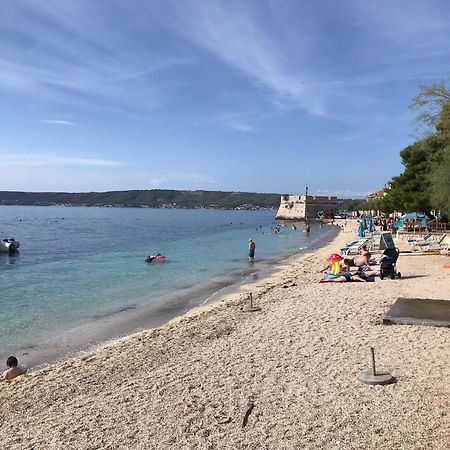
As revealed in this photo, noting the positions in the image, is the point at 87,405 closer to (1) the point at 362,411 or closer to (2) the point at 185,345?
(2) the point at 185,345

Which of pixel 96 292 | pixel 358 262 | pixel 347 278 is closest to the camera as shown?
pixel 347 278

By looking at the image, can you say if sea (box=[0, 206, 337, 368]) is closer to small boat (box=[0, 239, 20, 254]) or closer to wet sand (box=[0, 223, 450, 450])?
wet sand (box=[0, 223, 450, 450])

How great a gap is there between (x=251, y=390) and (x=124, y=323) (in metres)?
7.56

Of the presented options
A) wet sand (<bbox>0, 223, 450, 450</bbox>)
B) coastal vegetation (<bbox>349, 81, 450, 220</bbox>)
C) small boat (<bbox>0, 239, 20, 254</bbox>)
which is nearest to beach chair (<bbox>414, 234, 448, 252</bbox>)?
coastal vegetation (<bbox>349, 81, 450, 220</bbox>)

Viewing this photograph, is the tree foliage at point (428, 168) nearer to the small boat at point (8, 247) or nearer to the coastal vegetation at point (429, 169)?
the coastal vegetation at point (429, 169)

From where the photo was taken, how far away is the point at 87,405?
6207 millimetres

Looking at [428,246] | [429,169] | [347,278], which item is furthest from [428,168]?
[347,278]

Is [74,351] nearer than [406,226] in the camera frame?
Yes

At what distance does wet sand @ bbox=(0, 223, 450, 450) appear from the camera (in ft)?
15.6

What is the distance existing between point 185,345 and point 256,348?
1662mm

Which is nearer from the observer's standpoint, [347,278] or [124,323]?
[124,323]

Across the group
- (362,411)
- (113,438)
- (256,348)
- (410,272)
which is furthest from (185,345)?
(410,272)

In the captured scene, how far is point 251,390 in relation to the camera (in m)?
5.96

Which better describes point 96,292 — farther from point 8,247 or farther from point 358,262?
point 8,247
